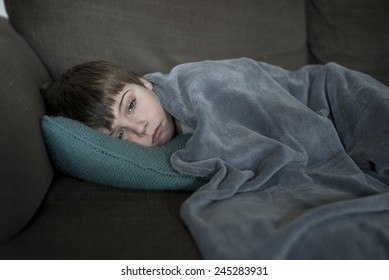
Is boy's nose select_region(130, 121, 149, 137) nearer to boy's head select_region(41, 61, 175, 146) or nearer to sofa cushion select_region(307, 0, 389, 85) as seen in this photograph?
boy's head select_region(41, 61, 175, 146)

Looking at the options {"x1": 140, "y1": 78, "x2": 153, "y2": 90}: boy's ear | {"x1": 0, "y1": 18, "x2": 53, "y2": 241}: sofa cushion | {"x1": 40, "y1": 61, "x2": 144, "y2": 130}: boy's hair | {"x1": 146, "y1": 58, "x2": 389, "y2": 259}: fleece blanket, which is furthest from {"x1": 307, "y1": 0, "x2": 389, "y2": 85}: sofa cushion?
{"x1": 0, "y1": 18, "x2": 53, "y2": 241}: sofa cushion

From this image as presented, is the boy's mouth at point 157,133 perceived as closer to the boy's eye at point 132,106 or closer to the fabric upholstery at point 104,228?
the boy's eye at point 132,106

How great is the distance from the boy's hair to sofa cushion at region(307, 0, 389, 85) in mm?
744

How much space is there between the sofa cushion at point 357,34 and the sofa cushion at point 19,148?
0.96 metres

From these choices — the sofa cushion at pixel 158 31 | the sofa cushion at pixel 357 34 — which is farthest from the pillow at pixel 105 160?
the sofa cushion at pixel 357 34

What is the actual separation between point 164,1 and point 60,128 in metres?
0.59

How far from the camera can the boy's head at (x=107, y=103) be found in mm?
1000

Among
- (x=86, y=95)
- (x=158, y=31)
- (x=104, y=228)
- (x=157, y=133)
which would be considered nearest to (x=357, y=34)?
(x=158, y=31)

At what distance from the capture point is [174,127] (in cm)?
114

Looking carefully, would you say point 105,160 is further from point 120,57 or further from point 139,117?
point 120,57

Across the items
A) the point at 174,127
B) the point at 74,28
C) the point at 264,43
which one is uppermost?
the point at 74,28
